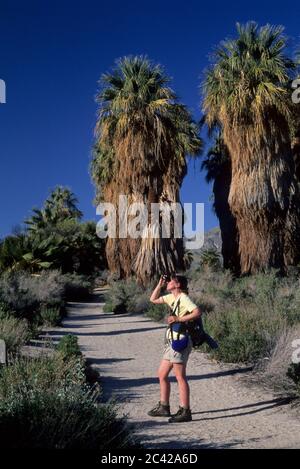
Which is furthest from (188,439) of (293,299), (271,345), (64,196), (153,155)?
(64,196)

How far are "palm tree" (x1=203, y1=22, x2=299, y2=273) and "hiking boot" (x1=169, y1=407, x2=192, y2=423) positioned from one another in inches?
580

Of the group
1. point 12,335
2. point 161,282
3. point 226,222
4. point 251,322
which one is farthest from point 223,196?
point 161,282

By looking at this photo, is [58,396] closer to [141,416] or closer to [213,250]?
[141,416]

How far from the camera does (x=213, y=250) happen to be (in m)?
50.9

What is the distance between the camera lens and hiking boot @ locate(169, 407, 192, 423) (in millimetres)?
6438

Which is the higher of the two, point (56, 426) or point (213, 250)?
point (213, 250)

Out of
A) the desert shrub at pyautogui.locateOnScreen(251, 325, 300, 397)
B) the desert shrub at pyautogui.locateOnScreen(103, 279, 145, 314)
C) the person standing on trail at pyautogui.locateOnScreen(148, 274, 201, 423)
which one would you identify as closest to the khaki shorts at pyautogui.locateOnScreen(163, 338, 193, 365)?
the person standing on trail at pyautogui.locateOnScreen(148, 274, 201, 423)

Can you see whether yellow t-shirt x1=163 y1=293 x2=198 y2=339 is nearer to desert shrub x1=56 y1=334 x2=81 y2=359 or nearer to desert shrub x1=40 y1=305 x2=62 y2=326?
desert shrub x1=56 y1=334 x2=81 y2=359

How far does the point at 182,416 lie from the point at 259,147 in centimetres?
1552

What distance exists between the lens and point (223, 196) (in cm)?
2652

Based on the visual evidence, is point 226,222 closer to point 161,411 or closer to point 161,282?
point 161,282

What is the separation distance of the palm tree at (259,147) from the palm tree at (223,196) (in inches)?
123

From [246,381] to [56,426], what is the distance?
14.9 ft
